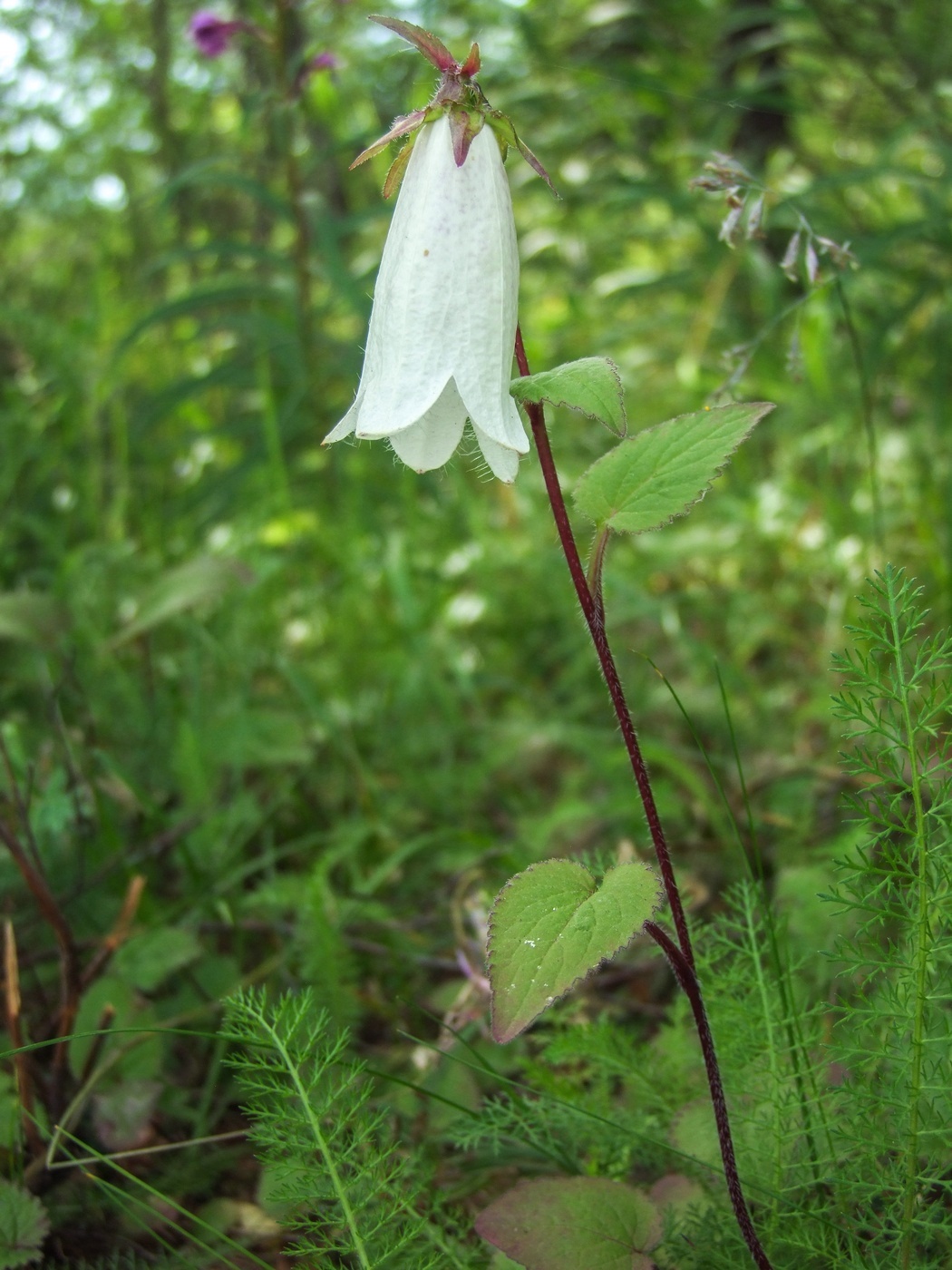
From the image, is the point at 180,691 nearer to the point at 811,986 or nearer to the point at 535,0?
the point at 811,986

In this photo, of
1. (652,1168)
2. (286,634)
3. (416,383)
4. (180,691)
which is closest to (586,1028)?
(652,1168)

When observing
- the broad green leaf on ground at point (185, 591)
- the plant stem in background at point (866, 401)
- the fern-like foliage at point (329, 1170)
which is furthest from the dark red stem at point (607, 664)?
the broad green leaf on ground at point (185, 591)

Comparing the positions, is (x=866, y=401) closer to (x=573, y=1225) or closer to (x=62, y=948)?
(x=573, y=1225)

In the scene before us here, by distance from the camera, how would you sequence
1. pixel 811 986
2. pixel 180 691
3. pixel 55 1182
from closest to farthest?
pixel 55 1182 → pixel 811 986 → pixel 180 691

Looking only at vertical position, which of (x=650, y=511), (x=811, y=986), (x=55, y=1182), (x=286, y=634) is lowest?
(x=286, y=634)

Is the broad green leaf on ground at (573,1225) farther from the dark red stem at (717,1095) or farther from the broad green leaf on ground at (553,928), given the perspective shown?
the broad green leaf on ground at (553,928)

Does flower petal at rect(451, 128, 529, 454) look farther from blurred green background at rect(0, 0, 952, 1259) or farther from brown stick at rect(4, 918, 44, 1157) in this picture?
brown stick at rect(4, 918, 44, 1157)
